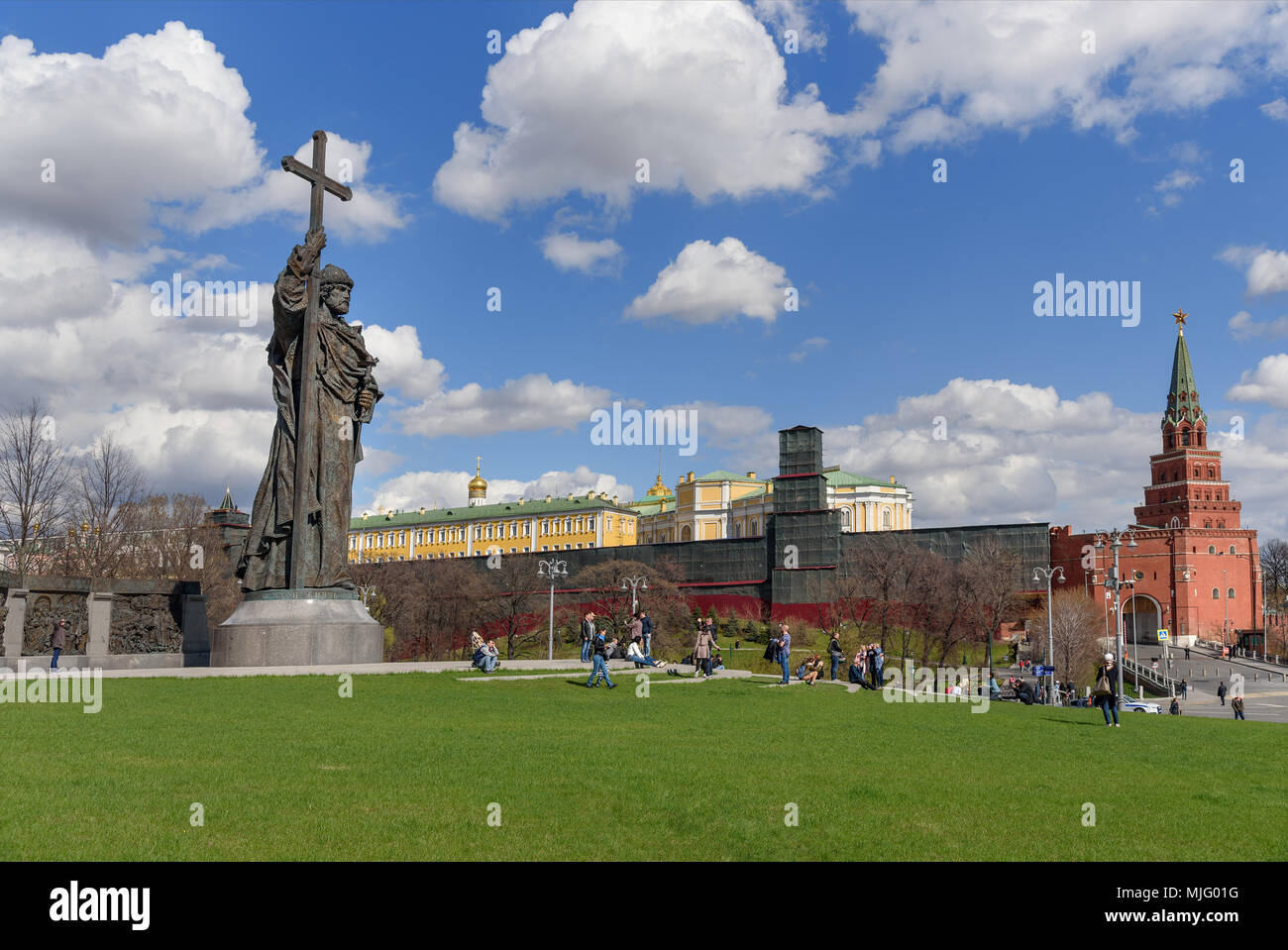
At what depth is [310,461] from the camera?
23.0 meters

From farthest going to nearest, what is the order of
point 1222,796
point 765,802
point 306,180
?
point 306,180, point 1222,796, point 765,802

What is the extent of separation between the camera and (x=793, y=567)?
279 ft

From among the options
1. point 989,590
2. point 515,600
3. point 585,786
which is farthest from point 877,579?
point 585,786

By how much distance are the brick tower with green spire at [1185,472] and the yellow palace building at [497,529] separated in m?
67.3

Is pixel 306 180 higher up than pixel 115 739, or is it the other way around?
pixel 306 180

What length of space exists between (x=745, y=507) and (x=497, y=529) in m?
37.0

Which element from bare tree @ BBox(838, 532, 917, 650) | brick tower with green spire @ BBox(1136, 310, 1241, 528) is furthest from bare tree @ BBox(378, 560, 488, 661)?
brick tower with green spire @ BBox(1136, 310, 1241, 528)

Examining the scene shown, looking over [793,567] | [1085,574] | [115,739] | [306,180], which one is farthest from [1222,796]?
[1085,574]

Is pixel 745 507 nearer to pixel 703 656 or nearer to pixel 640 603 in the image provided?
pixel 640 603

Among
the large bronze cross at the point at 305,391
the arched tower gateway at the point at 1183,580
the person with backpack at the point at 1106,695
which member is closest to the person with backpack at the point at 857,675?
the person with backpack at the point at 1106,695

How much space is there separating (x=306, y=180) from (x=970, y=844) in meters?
21.7

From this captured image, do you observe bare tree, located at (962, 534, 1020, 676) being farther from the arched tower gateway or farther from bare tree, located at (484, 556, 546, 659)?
bare tree, located at (484, 556, 546, 659)

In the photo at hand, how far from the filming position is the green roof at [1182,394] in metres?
127
